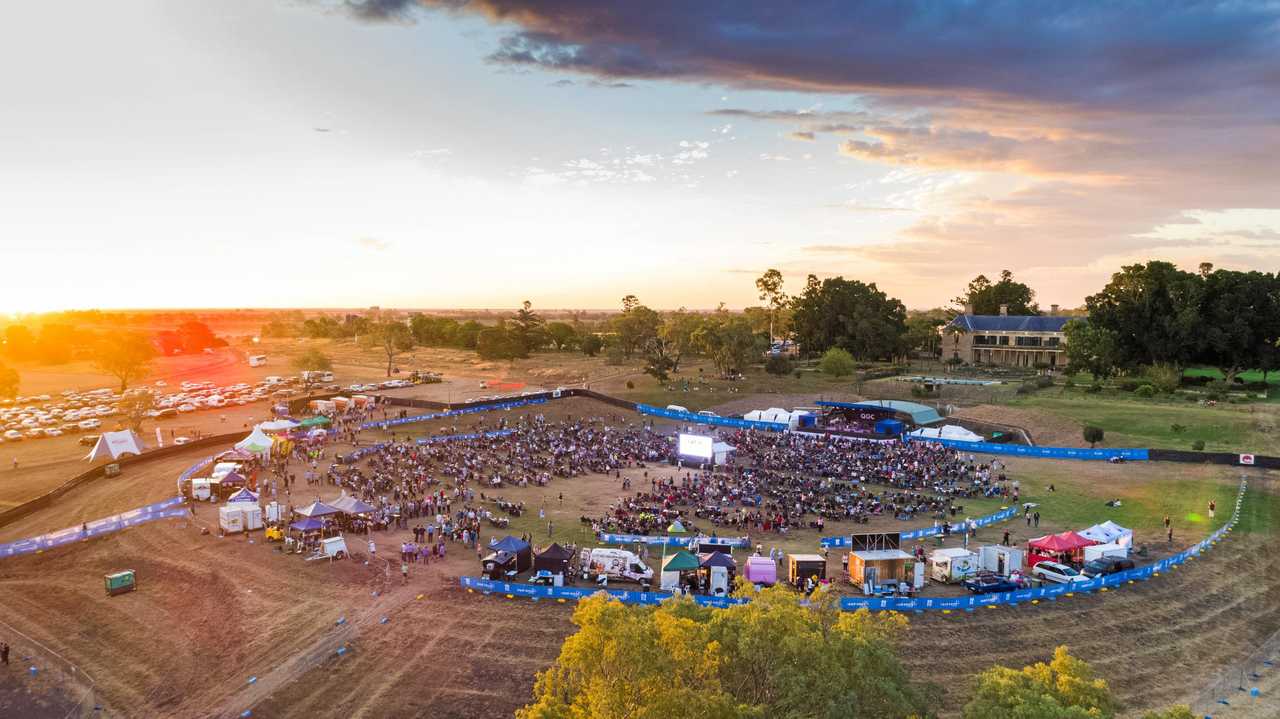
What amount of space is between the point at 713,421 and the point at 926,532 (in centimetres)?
2892

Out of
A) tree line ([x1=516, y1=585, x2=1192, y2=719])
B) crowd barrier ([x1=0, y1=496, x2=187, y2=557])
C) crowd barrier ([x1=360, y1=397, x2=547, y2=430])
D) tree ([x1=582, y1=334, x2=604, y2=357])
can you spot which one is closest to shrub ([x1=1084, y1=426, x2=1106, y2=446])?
crowd barrier ([x1=360, y1=397, x2=547, y2=430])

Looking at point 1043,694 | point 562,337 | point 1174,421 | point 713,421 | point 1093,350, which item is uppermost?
point 1093,350

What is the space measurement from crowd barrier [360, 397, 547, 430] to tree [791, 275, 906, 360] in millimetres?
45396

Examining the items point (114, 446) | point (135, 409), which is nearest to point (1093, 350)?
point (114, 446)

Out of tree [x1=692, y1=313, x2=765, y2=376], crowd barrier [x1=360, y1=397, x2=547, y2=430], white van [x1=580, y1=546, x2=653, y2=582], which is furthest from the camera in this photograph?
tree [x1=692, y1=313, x2=765, y2=376]

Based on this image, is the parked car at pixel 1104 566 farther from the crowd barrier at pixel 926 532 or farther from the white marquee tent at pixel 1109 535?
the crowd barrier at pixel 926 532

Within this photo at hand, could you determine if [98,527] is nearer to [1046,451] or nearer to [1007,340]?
[1046,451]

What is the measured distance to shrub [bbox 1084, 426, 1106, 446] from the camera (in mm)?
51259

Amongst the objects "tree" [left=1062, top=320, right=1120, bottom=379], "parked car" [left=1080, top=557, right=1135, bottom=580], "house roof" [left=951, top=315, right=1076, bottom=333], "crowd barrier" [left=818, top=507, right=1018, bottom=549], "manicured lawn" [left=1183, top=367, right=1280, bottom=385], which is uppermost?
"house roof" [left=951, top=315, right=1076, bottom=333]

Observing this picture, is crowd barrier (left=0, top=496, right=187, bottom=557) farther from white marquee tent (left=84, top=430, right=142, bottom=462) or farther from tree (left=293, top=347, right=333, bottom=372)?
tree (left=293, top=347, right=333, bottom=372)

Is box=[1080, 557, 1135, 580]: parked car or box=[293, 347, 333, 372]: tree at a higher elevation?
box=[293, 347, 333, 372]: tree

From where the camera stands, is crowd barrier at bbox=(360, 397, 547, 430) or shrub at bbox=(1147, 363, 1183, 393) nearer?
crowd barrier at bbox=(360, 397, 547, 430)

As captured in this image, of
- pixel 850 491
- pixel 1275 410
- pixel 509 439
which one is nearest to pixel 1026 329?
pixel 1275 410

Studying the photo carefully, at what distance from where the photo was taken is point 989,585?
85.4 feet
